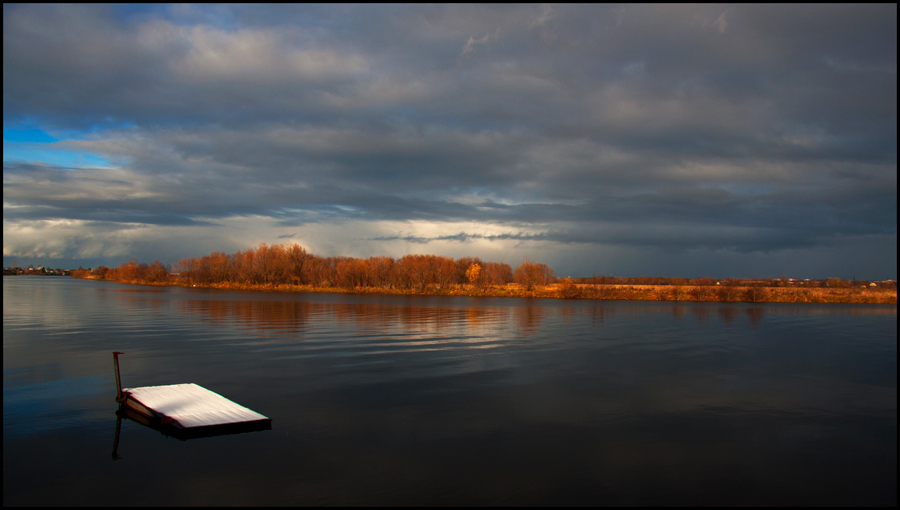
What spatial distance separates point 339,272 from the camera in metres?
109

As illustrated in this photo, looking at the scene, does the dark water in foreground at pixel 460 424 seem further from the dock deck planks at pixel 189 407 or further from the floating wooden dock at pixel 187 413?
the dock deck planks at pixel 189 407

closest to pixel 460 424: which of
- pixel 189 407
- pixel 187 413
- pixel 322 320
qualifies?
pixel 187 413

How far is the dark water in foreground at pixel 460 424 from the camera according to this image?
8734 millimetres

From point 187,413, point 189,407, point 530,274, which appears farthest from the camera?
point 530,274

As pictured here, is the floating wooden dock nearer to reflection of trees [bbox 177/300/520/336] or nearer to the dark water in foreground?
the dark water in foreground

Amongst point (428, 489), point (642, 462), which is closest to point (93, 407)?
point (428, 489)

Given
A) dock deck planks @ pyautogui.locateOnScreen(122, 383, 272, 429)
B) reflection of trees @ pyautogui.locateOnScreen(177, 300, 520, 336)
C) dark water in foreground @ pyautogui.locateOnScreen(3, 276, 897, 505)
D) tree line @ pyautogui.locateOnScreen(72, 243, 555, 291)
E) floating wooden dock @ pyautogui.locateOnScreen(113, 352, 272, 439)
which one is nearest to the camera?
dark water in foreground @ pyautogui.locateOnScreen(3, 276, 897, 505)

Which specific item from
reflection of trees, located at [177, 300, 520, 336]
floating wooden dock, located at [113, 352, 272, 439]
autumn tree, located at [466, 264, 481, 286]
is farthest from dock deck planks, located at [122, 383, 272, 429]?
autumn tree, located at [466, 264, 481, 286]

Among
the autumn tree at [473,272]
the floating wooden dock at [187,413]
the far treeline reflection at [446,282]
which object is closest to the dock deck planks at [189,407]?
the floating wooden dock at [187,413]

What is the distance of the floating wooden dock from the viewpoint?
10680 millimetres

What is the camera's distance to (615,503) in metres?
8.30

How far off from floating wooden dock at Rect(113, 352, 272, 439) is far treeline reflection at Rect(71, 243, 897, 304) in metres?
68.9

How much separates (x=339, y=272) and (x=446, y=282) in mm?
23413

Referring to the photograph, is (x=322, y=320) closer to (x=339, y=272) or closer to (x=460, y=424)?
(x=460, y=424)
